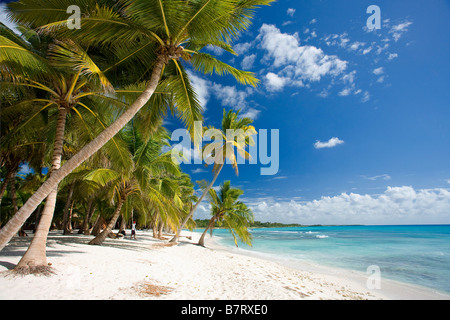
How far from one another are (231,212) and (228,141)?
5.52m

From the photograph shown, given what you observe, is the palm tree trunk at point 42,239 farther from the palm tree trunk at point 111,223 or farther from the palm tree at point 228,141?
the palm tree at point 228,141

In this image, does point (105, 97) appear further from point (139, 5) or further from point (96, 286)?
point (96, 286)

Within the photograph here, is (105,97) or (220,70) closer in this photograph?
(105,97)

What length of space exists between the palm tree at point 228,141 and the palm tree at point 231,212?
2.82m

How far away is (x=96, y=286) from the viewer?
13.3ft

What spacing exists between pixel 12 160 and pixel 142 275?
9.17 meters

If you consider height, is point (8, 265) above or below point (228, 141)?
below

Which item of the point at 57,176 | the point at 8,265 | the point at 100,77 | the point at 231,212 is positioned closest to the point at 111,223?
the point at 8,265

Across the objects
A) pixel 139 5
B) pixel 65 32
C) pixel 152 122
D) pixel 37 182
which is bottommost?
pixel 37 182

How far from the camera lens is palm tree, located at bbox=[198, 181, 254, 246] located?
1537 centimetres

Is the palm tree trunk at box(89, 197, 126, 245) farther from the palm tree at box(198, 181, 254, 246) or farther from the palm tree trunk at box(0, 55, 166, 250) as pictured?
→ the palm tree at box(198, 181, 254, 246)

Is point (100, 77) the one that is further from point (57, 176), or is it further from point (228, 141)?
point (228, 141)

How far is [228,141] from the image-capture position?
529 inches
